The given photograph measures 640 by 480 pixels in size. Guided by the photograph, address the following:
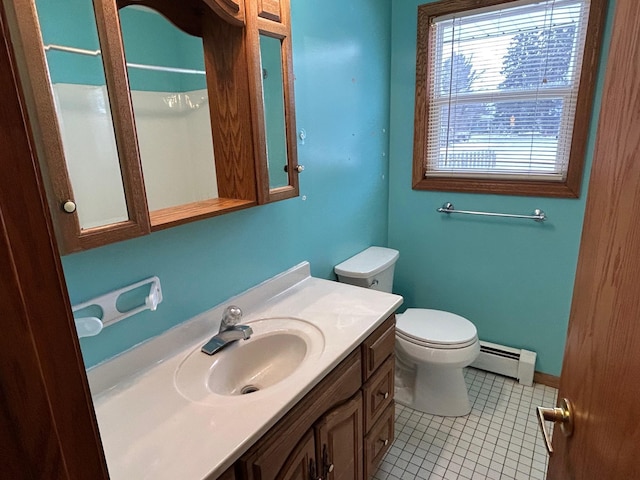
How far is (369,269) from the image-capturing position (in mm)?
1972

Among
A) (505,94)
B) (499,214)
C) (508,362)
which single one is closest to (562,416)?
(499,214)

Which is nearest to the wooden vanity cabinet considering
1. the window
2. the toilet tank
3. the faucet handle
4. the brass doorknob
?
the faucet handle

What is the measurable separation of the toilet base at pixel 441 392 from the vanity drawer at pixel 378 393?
1.49ft

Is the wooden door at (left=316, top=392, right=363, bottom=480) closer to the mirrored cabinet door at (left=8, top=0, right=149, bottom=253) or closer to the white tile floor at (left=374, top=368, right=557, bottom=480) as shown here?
the white tile floor at (left=374, top=368, right=557, bottom=480)

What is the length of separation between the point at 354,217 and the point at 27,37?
1644mm

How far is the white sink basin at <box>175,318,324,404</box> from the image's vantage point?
1.12 meters

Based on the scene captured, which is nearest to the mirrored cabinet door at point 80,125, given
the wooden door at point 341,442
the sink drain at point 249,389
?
the sink drain at point 249,389

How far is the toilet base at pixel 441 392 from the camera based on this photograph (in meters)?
1.99

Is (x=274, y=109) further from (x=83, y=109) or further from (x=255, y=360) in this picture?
(x=255, y=360)

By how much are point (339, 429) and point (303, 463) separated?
0.20 metres

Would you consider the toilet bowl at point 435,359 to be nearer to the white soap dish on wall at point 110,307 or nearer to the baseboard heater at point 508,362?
the baseboard heater at point 508,362

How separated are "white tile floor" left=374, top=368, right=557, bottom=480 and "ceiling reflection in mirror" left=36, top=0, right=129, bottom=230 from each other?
1.59m

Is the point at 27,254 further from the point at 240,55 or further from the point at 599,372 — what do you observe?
the point at 240,55

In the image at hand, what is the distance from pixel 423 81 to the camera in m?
2.21
